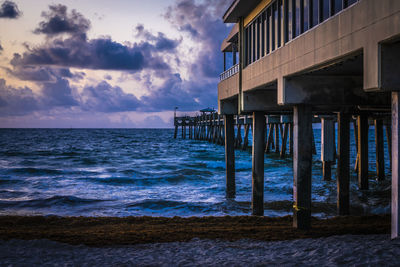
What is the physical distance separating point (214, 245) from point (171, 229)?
2237 millimetres

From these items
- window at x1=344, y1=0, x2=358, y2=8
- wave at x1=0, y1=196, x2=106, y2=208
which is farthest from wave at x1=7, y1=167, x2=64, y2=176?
window at x1=344, y1=0, x2=358, y2=8

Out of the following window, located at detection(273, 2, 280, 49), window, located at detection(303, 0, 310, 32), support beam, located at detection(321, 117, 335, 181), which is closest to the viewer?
window, located at detection(303, 0, 310, 32)

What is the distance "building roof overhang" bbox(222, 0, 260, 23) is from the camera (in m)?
12.0

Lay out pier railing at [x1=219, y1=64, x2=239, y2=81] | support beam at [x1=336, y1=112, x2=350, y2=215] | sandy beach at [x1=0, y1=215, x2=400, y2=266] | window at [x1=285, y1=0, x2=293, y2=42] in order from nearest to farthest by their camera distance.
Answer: sandy beach at [x1=0, y1=215, x2=400, y2=266]
window at [x1=285, y1=0, x2=293, y2=42]
support beam at [x1=336, y1=112, x2=350, y2=215]
pier railing at [x1=219, y1=64, x2=239, y2=81]

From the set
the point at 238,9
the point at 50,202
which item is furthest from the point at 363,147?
the point at 50,202

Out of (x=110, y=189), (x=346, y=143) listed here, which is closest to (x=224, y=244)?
(x=346, y=143)

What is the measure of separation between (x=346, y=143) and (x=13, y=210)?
495 inches

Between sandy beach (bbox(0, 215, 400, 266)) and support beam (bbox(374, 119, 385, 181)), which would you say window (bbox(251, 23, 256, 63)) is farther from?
support beam (bbox(374, 119, 385, 181))

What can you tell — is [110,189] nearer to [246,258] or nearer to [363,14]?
[246,258]

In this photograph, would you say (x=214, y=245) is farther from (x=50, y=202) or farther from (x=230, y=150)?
(x=50, y=202)

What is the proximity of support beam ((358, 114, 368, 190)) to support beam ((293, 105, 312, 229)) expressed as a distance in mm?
7854

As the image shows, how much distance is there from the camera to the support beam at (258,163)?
12.9 meters

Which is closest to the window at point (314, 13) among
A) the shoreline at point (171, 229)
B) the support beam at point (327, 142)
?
the shoreline at point (171, 229)

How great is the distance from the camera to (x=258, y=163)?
12984 millimetres
